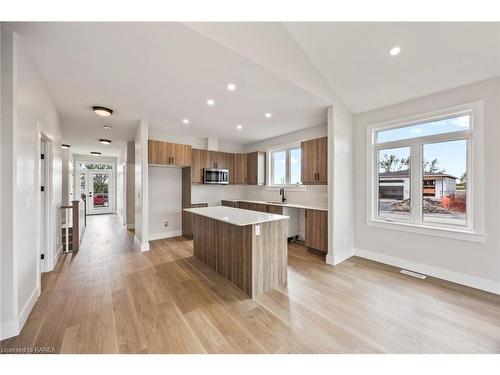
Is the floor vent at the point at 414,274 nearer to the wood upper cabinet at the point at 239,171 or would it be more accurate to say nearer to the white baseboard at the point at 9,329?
the wood upper cabinet at the point at 239,171

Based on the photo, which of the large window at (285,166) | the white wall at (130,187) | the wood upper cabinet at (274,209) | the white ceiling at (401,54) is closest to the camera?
the white ceiling at (401,54)

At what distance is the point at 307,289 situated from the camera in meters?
2.63

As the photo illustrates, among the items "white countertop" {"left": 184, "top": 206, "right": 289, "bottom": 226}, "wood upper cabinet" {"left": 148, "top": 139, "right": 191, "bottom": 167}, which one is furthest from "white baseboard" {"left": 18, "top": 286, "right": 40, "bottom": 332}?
"wood upper cabinet" {"left": 148, "top": 139, "right": 191, "bottom": 167}

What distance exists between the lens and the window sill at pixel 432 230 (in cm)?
265

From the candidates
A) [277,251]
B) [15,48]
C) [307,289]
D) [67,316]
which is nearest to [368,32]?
[277,251]

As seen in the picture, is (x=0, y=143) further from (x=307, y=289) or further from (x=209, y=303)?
(x=307, y=289)

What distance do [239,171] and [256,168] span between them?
21.2 inches

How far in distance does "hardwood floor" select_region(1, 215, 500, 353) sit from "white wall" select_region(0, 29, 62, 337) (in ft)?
0.85

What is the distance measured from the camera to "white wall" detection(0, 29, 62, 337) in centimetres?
176

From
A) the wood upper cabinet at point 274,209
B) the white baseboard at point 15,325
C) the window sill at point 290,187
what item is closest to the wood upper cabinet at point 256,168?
the window sill at point 290,187

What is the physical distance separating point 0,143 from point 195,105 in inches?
91.7

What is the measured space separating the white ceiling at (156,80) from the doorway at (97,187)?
19.1 feet

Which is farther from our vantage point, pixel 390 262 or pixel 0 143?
pixel 390 262
